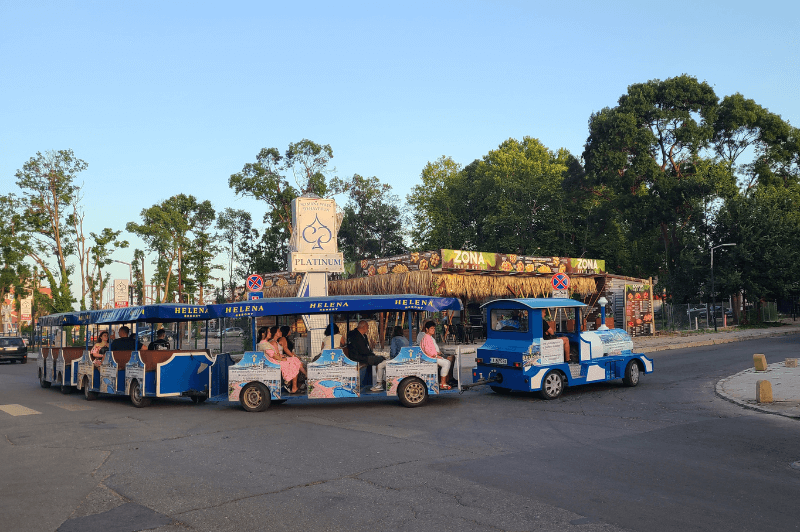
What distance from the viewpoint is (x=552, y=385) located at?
14.1m

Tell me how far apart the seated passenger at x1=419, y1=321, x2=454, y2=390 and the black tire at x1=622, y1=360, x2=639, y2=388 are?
5.04 meters

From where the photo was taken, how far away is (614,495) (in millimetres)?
6445

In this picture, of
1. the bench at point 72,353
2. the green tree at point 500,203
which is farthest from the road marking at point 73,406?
the green tree at point 500,203

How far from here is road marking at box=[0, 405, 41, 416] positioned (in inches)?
537

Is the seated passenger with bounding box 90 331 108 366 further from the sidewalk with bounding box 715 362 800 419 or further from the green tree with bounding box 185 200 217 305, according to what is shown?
the green tree with bounding box 185 200 217 305

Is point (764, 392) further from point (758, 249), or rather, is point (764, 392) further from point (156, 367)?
point (758, 249)

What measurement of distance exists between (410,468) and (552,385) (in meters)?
7.10

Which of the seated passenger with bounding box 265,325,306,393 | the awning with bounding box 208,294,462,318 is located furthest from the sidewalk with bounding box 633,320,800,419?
the seated passenger with bounding box 265,325,306,393

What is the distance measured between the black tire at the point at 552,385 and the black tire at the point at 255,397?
233 inches

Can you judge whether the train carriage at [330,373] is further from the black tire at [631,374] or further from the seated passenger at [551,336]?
the black tire at [631,374]

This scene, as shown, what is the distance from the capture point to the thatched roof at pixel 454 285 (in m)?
27.2

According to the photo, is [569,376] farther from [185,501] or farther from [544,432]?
[185,501]

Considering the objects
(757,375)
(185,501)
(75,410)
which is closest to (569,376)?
(757,375)

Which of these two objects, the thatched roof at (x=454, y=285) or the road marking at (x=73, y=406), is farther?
the thatched roof at (x=454, y=285)
